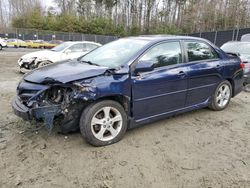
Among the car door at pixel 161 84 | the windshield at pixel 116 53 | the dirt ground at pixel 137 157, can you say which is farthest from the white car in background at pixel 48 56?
the car door at pixel 161 84

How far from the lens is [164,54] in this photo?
4.01 m

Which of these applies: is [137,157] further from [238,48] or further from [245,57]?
[238,48]

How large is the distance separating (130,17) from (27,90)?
164 feet

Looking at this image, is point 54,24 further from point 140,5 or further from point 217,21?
point 217,21

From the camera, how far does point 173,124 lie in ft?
14.1

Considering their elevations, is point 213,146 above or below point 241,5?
below

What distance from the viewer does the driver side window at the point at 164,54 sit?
12.6 ft

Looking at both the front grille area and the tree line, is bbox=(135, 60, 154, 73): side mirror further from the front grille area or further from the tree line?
the tree line

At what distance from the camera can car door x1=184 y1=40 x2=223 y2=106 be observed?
430cm

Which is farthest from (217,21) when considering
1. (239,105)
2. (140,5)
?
(239,105)

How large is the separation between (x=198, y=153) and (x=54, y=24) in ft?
152

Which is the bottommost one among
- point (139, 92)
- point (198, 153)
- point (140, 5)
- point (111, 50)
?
point (198, 153)

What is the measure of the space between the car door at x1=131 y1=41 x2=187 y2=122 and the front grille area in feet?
4.46

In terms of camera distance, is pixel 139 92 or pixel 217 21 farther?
pixel 217 21
